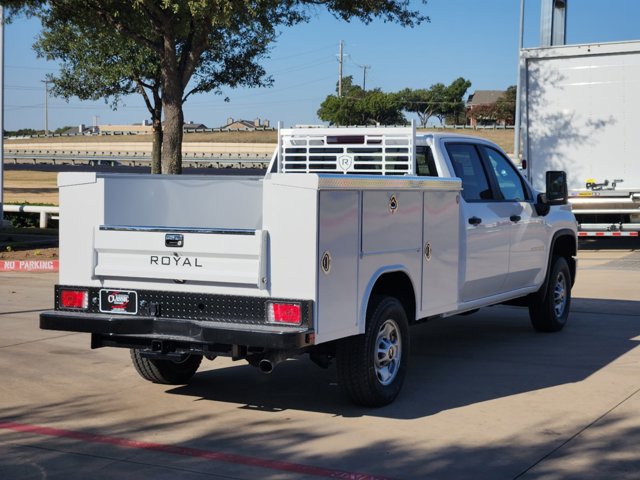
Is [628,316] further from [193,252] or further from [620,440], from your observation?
[193,252]

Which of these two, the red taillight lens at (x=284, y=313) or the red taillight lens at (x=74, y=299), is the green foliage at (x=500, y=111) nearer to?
the red taillight lens at (x=74, y=299)

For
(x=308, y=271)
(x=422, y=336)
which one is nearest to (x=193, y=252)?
(x=308, y=271)

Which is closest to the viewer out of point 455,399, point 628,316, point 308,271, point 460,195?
point 308,271

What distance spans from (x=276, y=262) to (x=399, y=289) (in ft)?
4.92

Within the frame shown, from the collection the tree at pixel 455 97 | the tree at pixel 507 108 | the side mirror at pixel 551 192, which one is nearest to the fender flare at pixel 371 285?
the side mirror at pixel 551 192

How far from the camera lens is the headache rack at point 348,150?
895 centimetres

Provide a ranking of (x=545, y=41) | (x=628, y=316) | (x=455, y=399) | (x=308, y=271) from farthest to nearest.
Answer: (x=545, y=41) → (x=628, y=316) → (x=455, y=399) → (x=308, y=271)

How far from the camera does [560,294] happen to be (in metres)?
11.4

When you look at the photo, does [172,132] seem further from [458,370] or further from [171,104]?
[458,370]

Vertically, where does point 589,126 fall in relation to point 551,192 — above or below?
above

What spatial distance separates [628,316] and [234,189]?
21.6 ft

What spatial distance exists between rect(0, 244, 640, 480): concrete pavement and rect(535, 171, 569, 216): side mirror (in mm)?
1396

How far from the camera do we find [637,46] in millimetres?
19125

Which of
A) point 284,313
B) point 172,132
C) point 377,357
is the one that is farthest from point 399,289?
point 172,132
